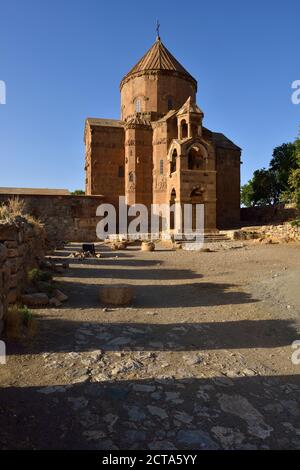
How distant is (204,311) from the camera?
6621 mm

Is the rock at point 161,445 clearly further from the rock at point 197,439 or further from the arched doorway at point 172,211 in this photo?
the arched doorway at point 172,211

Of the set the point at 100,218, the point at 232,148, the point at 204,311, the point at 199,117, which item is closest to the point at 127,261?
the point at 204,311

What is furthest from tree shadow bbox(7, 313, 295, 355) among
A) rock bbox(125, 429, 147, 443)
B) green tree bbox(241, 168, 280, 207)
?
green tree bbox(241, 168, 280, 207)

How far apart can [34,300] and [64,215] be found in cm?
2032

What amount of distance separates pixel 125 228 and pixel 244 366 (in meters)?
24.4

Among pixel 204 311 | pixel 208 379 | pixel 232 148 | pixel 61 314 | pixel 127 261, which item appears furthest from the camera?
pixel 232 148

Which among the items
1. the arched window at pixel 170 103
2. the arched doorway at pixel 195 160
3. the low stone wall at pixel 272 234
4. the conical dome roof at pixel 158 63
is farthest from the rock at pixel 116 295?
the conical dome roof at pixel 158 63

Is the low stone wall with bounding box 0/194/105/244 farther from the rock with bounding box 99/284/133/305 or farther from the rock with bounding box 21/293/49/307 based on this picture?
the rock with bounding box 21/293/49/307

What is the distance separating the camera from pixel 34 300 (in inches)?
250

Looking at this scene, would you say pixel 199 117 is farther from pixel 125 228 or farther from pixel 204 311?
pixel 204 311

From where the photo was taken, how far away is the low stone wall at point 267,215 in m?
29.7

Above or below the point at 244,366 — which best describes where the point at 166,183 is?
above

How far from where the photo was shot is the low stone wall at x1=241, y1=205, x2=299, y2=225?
29688 millimetres

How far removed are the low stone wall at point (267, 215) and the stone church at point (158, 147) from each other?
99.3 inches
